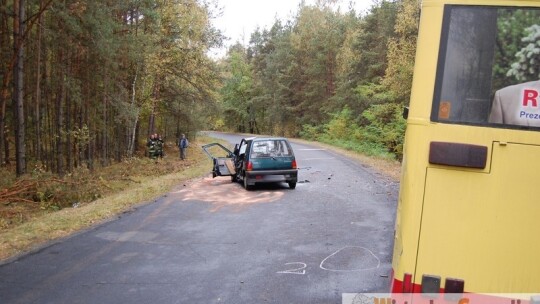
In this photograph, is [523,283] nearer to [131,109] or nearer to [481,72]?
[481,72]

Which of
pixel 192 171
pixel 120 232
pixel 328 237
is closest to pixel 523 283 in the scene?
pixel 328 237

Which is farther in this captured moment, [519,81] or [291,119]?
[291,119]

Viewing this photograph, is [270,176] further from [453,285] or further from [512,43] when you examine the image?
[512,43]

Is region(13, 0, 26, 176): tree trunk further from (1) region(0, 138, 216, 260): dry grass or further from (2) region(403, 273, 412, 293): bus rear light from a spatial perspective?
(2) region(403, 273, 412, 293): bus rear light

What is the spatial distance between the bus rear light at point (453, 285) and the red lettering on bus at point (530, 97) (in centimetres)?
122

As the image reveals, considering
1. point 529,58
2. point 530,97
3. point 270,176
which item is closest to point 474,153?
point 530,97

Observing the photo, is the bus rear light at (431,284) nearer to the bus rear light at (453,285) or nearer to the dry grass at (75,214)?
the bus rear light at (453,285)

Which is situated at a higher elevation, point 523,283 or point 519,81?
point 519,81

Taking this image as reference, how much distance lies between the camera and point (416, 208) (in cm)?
296

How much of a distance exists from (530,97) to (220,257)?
18.4 ft

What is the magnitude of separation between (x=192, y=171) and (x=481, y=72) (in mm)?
19186

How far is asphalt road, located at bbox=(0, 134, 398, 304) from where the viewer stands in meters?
5.73

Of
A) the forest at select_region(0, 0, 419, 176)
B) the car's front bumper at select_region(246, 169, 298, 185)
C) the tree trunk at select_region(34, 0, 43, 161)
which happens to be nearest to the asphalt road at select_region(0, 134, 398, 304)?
the car's front bumper at select_region(246, 169, 298, 185)

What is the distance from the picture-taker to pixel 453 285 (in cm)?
289
